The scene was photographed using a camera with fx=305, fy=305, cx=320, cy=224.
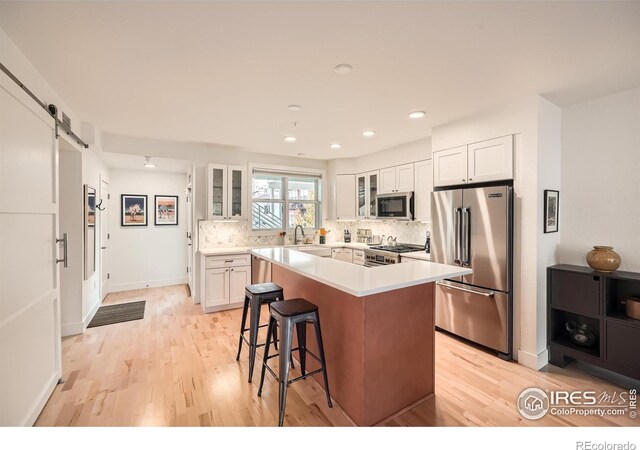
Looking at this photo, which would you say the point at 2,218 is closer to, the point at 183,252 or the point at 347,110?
the point at 347,110

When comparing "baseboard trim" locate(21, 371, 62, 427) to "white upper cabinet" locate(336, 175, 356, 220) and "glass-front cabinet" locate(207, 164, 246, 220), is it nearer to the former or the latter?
"glass-front cabinet" locate(207, 164, 246, 220)

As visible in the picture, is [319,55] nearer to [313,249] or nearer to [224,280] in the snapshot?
[224,280]

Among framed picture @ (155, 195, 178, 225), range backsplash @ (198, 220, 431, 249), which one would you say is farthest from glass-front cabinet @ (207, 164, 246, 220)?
framed picture @ (155, 195, 178, 225)

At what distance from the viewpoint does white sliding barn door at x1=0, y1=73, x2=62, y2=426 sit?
1778mm

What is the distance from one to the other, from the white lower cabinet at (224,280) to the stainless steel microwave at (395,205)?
2231 millimetres

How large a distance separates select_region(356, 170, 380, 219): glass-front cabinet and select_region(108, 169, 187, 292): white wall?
342 cm

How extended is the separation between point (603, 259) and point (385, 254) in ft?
7.48

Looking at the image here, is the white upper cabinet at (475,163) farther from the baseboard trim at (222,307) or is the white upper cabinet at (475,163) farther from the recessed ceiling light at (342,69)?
the baseboard trim at (222,307)

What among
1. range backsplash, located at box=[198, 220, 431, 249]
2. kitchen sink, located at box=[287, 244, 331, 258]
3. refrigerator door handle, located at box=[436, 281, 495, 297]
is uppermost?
range backsplash, located at box=[198, 220, 431, 249]

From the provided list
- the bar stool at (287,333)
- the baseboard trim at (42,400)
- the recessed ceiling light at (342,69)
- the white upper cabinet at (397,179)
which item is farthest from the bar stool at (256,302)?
the white upper cabinet at (397,179)

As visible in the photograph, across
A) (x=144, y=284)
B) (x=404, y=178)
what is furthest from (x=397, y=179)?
(x=144, y=284)

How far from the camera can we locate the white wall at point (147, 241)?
18.1 feet

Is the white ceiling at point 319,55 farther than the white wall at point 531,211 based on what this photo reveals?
No
